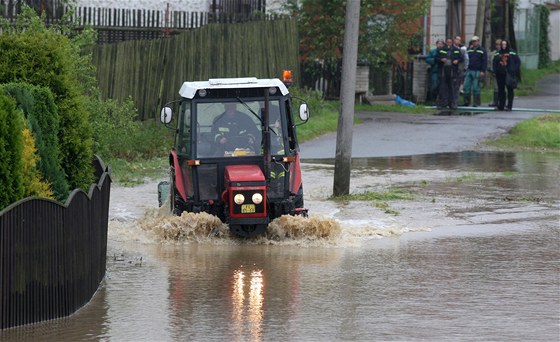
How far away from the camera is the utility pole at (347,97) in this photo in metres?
19.9

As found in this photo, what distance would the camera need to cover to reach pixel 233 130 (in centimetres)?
1641

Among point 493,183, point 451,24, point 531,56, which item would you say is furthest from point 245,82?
point 531,56

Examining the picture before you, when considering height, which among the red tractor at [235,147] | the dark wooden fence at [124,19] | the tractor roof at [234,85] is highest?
the dark wooden fence at [124,19]

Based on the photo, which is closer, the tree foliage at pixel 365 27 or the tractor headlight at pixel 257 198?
the tractor headlight at pixel 257 198

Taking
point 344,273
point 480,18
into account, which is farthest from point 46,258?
point 480,18

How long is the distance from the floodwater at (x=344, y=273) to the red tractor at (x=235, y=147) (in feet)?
0.99

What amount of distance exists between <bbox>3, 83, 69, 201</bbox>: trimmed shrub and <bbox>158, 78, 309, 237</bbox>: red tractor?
11.1 ft

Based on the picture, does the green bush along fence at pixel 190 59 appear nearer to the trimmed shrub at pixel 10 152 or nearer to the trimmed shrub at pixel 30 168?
the trimmed shrub at pixel 30 168

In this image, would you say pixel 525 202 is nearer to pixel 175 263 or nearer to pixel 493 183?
pixel 493 183

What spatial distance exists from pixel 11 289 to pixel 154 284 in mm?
3232

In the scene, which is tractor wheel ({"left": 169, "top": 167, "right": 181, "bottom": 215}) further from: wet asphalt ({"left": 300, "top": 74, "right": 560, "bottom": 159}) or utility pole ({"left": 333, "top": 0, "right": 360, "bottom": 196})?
wet asphalt ({"left": 300, "top": 74, "right": 560, "bottom": 159})

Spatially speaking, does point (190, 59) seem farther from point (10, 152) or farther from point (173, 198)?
point (10, 152)

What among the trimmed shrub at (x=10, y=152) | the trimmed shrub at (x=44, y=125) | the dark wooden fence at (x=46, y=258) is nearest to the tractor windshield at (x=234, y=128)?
the trimmed shrub at (x=44, y=125)

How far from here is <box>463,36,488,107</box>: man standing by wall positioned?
37594mm
